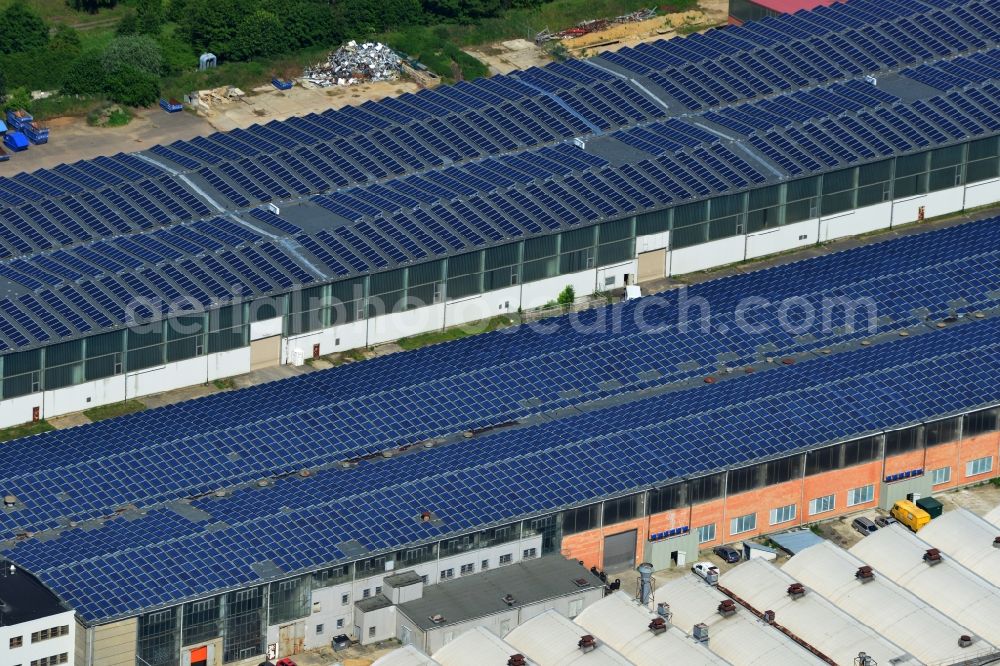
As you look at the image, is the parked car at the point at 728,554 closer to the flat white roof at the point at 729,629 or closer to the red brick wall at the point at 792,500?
the red brick wall at the point at 792,500

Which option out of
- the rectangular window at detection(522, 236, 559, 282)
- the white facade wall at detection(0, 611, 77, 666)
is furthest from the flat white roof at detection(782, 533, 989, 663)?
the white facade wall at detection(0, 611, 77, 666)

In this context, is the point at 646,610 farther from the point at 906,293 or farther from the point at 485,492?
the point at 906,293

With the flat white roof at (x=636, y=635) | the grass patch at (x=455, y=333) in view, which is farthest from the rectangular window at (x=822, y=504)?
the grass patch at (x=455, y=333)

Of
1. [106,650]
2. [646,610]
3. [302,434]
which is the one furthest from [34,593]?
[646,610]

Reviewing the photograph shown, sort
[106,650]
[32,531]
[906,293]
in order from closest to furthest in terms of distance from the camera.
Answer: [106,650]
[32,531]
[906,293]

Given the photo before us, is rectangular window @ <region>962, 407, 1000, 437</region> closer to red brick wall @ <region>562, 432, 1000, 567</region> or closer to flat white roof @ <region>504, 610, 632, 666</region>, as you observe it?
red brick wall @ <region>562, 432, 1000, 567</region>
